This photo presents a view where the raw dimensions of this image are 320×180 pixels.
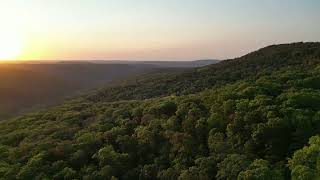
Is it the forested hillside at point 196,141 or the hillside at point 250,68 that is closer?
the forested hillside at point 196,141

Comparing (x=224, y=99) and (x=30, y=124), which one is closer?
(x=224, y=99)

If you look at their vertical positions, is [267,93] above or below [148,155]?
above

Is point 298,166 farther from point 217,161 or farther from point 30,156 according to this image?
point 30,156

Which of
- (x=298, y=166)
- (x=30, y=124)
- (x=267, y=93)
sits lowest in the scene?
(x=30, y=124)

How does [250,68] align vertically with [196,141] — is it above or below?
above

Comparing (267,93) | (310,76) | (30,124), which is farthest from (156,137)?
(30,124)

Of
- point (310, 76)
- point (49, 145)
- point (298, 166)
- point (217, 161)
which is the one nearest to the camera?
point (298, 166)

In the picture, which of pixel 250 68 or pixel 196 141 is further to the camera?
pixel 250 68

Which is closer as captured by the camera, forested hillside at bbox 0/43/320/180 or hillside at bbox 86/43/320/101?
forested hillside at bbox 0/43/320/180
